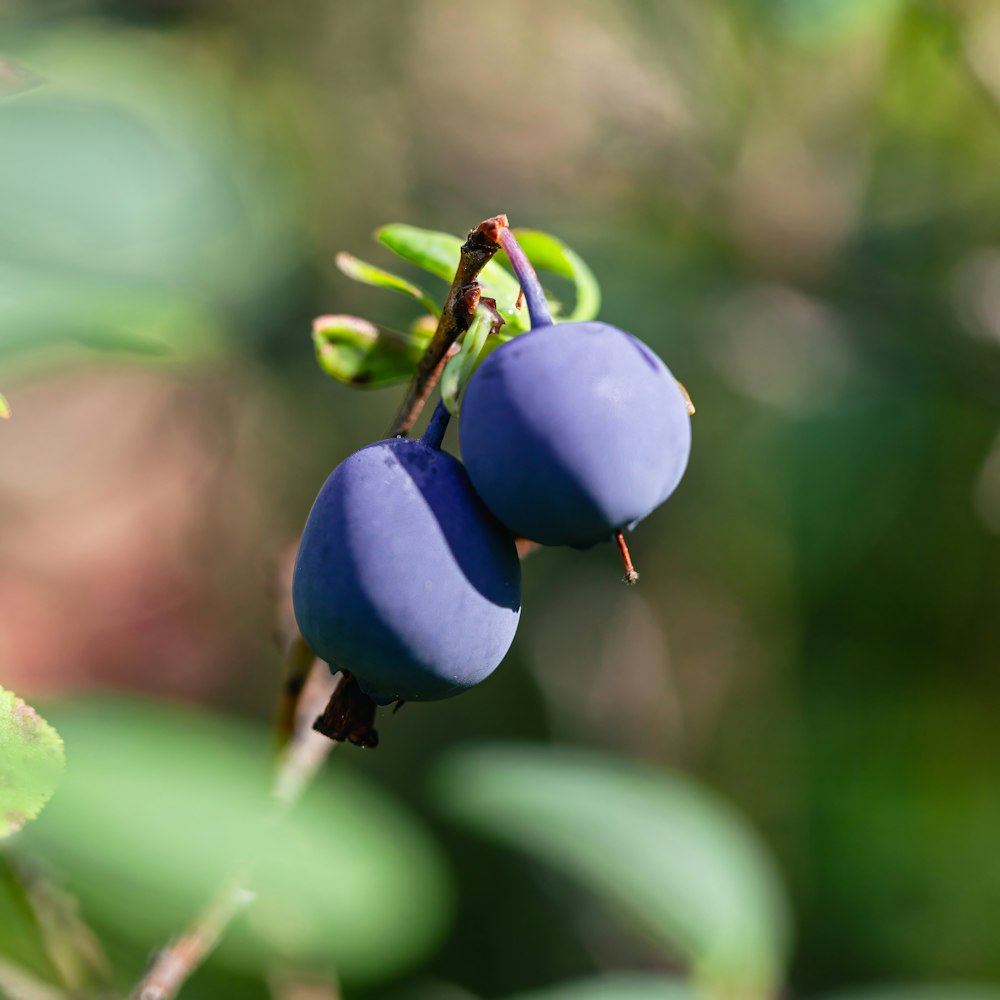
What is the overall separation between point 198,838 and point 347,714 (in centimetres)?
19

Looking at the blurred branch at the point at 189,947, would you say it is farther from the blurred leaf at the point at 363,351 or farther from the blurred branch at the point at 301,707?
the blurred leaf at the point at 363,351

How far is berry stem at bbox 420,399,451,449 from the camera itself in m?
0.73

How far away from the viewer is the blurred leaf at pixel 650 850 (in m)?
1.59

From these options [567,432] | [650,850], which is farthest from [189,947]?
[650,850]

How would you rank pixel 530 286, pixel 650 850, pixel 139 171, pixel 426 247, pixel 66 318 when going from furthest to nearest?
pixel 139 171 < pixel 650 850 < pixel 66 318 < pixel 426 247 < pixel 530 286

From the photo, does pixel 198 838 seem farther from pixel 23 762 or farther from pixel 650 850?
pixel 650 850

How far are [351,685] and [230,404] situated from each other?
7.60 feet

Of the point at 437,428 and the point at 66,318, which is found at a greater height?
the point at 437,428

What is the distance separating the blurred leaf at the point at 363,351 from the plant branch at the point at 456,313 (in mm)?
92

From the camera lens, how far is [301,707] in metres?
1.09

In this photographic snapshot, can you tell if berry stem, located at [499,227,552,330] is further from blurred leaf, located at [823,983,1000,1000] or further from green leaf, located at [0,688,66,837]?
blurred leaf, located at [823,983,1000,1000]

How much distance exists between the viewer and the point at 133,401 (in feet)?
11.3

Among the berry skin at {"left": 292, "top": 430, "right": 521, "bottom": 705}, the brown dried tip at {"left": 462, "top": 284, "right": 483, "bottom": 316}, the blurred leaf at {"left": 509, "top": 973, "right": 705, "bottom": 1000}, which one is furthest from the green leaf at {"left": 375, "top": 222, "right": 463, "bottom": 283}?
the blurred leaf at {"left": 509, "top": 973, "right": 705, "bottom": 1000}

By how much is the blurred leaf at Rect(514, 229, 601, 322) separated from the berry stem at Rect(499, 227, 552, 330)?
0.14 m
